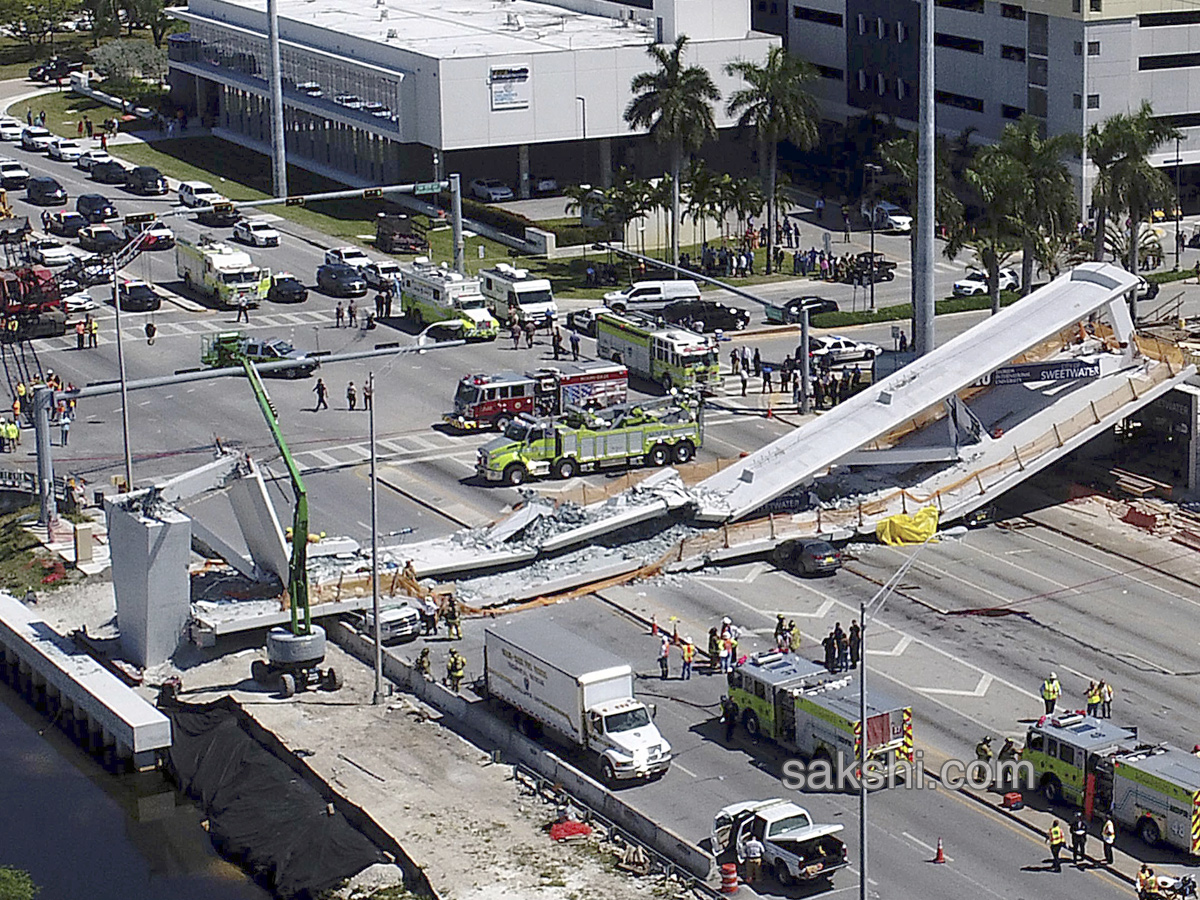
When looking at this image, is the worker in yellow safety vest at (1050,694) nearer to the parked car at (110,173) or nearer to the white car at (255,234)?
the white car at (255,234)

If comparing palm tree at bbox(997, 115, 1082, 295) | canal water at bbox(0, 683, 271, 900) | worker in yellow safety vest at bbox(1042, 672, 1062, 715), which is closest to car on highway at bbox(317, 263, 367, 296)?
palm tree at bbox(997, 115, 1082, 295)

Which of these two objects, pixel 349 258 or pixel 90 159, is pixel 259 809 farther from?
pixel 90 159

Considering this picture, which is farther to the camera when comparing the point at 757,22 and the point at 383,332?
the point at 757,22

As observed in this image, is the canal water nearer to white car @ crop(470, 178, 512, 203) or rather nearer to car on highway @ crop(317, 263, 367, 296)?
car on highway @ crop(317, 263, 367, 296)

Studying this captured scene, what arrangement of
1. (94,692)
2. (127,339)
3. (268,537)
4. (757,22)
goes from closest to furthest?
1. (94,692)
2. (268,537)
3. (127,339)
4. (757,22)

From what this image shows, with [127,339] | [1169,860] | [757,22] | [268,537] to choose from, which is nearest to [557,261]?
[127,339]

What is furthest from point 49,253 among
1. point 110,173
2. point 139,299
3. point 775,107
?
point 775,107

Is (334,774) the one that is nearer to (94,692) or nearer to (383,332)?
(94,692)
